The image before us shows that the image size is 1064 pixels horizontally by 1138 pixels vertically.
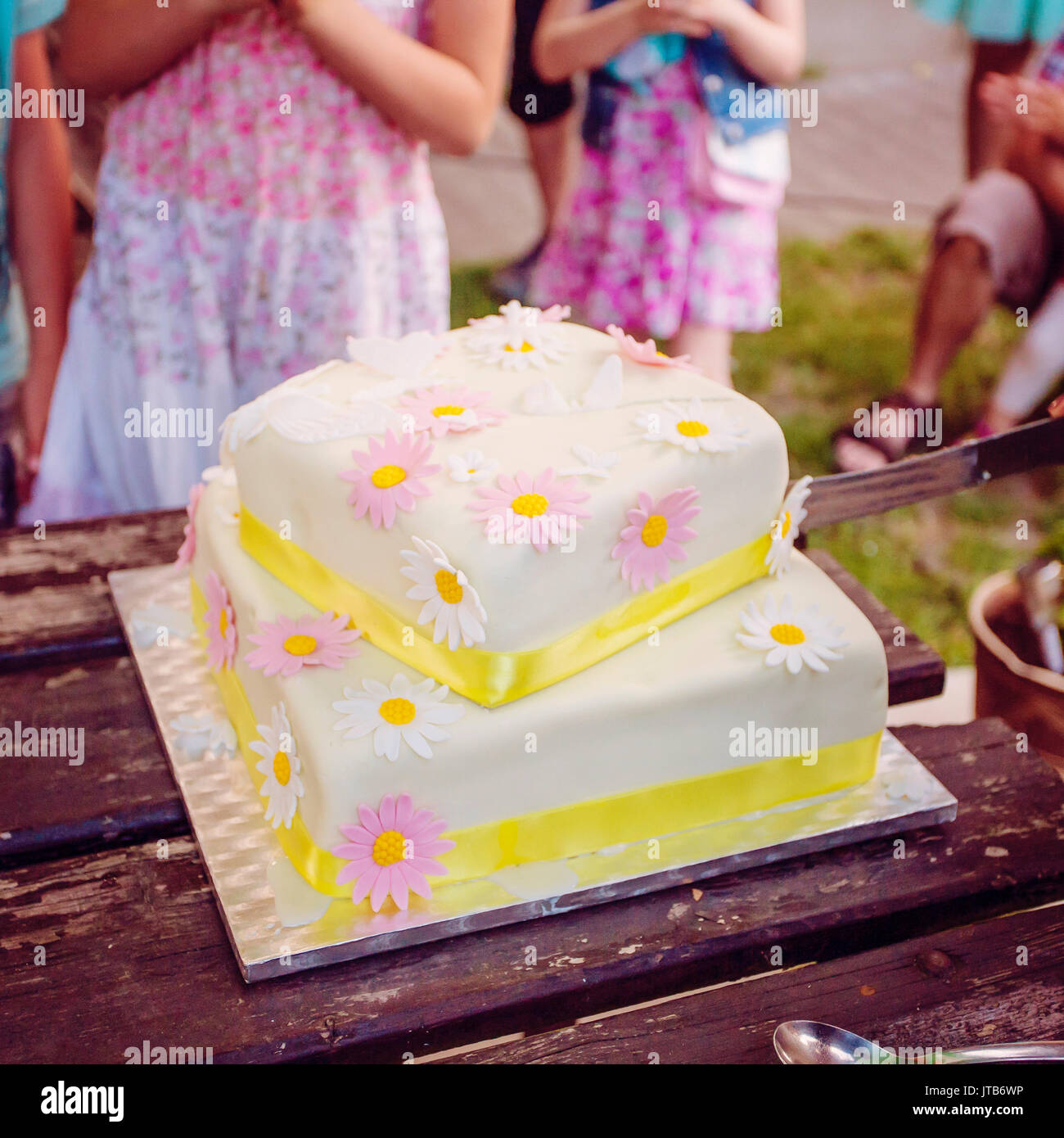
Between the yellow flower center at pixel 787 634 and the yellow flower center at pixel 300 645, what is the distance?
0.37 m

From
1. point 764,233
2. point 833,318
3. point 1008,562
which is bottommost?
point 1008,562

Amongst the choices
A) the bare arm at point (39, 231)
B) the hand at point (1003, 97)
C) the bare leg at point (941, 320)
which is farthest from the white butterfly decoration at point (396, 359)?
the hand at point (1003, 97)

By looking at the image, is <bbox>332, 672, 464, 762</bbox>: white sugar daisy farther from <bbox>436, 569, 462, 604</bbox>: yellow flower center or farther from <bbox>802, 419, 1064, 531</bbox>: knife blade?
<bbox>802, 419, 1064, 531</bbox>: knife blade

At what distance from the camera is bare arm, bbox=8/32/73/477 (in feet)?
5.12

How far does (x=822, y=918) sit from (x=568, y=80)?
282cm

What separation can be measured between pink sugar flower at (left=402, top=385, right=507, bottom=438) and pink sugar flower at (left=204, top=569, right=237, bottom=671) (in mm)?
246

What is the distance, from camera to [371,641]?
0.98m

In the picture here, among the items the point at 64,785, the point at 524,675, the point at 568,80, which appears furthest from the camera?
the point at 568,80

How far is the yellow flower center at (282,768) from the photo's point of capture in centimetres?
94

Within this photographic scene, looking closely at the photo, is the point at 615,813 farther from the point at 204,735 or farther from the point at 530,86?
the point at 530,86

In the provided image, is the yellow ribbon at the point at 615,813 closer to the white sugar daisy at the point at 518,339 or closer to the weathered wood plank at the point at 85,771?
the weathered wood plank at the point at 85,771

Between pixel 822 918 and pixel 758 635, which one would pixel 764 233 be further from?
pixel 822 918

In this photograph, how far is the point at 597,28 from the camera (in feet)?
7.04

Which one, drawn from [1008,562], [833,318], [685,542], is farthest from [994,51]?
[685,542]
